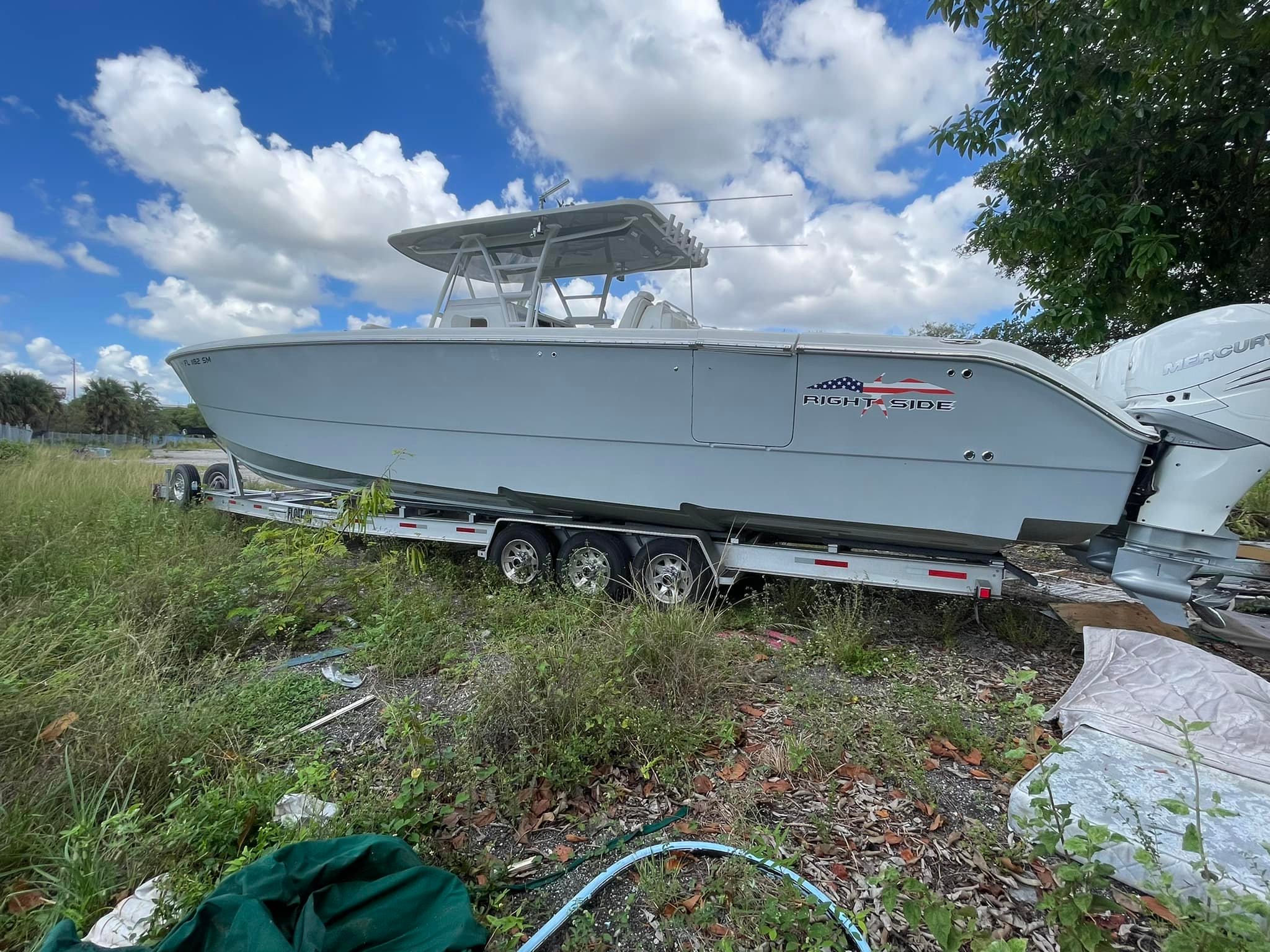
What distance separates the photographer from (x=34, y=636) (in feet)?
10.2

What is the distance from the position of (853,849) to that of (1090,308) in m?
5.75

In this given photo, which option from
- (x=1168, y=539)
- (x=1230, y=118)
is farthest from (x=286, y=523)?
(x=1230, y=118)

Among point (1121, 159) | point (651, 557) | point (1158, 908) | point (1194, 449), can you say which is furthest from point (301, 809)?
point (1121, 159)

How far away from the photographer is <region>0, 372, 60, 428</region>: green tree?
1599 inches

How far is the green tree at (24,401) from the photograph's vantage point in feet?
133

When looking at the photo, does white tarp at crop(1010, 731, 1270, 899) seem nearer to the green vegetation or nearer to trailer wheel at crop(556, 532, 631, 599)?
trailer wheel at crop(556, 532, 631, 599)

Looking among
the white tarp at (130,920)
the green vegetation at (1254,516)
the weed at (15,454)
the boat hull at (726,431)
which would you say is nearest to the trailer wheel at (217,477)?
the boat hull at (726,431)

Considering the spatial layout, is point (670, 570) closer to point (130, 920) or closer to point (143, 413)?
point (130, 920)

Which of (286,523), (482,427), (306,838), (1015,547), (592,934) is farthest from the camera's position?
(1015,547)

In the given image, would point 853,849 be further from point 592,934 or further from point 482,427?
point 482,427

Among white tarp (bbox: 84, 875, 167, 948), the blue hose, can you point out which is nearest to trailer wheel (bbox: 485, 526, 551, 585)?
the blue hose

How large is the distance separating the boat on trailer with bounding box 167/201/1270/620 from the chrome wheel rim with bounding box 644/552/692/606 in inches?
1.4

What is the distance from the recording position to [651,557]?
4652 millimetres

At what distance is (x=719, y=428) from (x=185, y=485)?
21.3 feet
